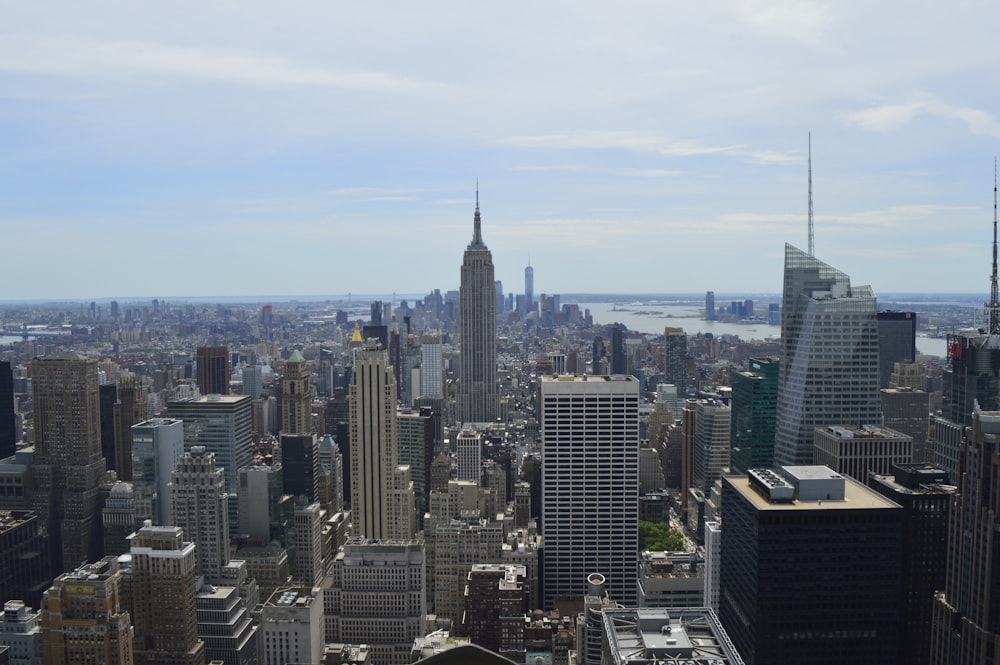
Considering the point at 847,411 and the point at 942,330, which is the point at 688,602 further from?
the point at 942,330

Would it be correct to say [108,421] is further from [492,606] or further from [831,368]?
[831,368]

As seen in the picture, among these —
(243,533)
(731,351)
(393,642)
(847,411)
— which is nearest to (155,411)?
(243,533)

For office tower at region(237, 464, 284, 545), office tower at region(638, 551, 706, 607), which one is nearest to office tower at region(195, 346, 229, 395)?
office tower at region(237, 464, 284, 545)

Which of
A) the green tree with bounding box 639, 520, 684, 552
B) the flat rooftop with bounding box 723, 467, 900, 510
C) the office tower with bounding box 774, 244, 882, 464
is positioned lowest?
the green tree with bounding box 639, 520, 684, 552

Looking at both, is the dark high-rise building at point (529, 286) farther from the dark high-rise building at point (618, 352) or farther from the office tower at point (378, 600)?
the office tower at point (378, 600)

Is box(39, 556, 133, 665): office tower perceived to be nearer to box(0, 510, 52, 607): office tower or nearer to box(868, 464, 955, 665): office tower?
box(0, 510, 52, 607): office tower

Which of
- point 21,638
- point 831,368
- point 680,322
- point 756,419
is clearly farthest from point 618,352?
point 21,638
